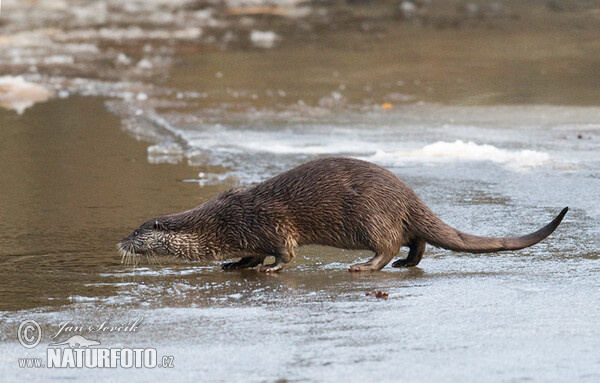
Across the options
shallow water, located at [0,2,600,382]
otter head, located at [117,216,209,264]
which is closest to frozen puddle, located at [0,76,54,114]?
shallow water, located at [0,2,600,382]

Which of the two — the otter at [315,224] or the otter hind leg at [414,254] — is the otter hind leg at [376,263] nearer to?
the otter at [315,224]

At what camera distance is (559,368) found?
2939 millimetres

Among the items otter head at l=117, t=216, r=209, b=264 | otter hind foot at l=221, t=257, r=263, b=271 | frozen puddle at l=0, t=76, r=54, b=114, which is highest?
frozen puddle at l=0, t=76, r=54, b=114

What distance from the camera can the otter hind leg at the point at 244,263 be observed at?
4.70m

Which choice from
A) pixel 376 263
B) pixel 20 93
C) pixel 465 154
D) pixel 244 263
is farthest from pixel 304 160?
pixel 20 93

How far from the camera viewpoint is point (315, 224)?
4566mm

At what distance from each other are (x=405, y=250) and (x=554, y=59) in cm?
750

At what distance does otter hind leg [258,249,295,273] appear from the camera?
178 inches

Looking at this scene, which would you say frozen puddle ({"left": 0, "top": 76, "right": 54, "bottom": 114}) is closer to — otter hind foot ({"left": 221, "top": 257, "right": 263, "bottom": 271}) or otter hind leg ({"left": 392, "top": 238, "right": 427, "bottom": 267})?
otter hind foot ({"left": 221, "top": 257, "right": 263, "bottom": 271})

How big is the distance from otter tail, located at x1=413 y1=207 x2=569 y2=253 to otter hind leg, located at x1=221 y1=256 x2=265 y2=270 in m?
0.80

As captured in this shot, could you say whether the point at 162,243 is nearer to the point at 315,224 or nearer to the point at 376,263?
the point at 315,224

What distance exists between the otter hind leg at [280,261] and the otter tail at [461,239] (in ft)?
1.97

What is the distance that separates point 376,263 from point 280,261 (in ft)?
1.48

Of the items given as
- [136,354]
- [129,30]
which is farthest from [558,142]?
[129,30]
